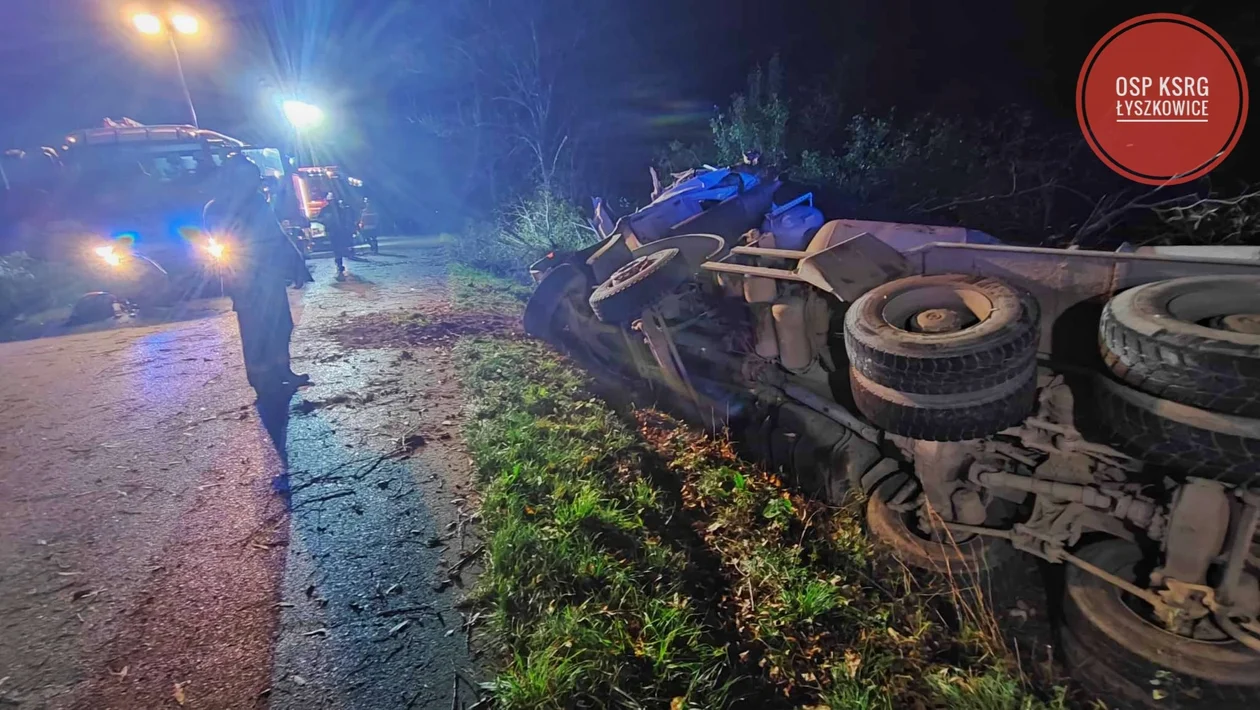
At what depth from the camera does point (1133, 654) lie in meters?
2.08

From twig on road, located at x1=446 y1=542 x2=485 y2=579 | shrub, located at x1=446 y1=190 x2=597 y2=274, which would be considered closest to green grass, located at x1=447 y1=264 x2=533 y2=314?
shrub, located at x1=446 y1=190 x2=597 y2=274

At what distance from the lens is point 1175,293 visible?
2113 mm

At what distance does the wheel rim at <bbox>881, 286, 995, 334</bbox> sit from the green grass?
23.1 feet

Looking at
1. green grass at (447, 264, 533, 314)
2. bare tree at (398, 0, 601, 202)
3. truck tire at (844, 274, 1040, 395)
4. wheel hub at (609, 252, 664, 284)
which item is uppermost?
bare tree at (398, 0, 601, 202)

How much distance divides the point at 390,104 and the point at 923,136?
73.3 feet

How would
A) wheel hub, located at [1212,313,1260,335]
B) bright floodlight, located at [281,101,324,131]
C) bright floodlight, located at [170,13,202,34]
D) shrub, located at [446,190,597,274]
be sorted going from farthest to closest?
bright floodlight, located at [281,101,324,131]
bright floodlight, located at [170,13,202,34]
shrub, located at [446,190,597,274]
wheel hub, located at [1212,313,1260,335]

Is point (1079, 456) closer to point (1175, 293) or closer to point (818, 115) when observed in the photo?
point (1175, 293)

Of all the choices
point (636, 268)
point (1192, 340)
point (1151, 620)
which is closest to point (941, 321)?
point (1192, 340)

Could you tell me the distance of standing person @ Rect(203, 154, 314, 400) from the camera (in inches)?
201

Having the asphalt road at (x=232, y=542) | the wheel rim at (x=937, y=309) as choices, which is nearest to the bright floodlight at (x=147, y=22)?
the asphalt road at (x=232, y=542)

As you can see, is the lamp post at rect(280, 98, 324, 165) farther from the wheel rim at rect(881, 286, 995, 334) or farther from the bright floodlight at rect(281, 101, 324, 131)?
the wheel rim at rect(881, 286, 995, 334)

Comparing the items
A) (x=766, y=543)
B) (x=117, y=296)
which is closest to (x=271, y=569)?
(x=766, y=543)

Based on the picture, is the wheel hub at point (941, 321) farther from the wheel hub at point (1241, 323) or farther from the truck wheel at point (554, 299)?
the truck wheel at point (554, 299)

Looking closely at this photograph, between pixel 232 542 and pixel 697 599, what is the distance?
2824mm
